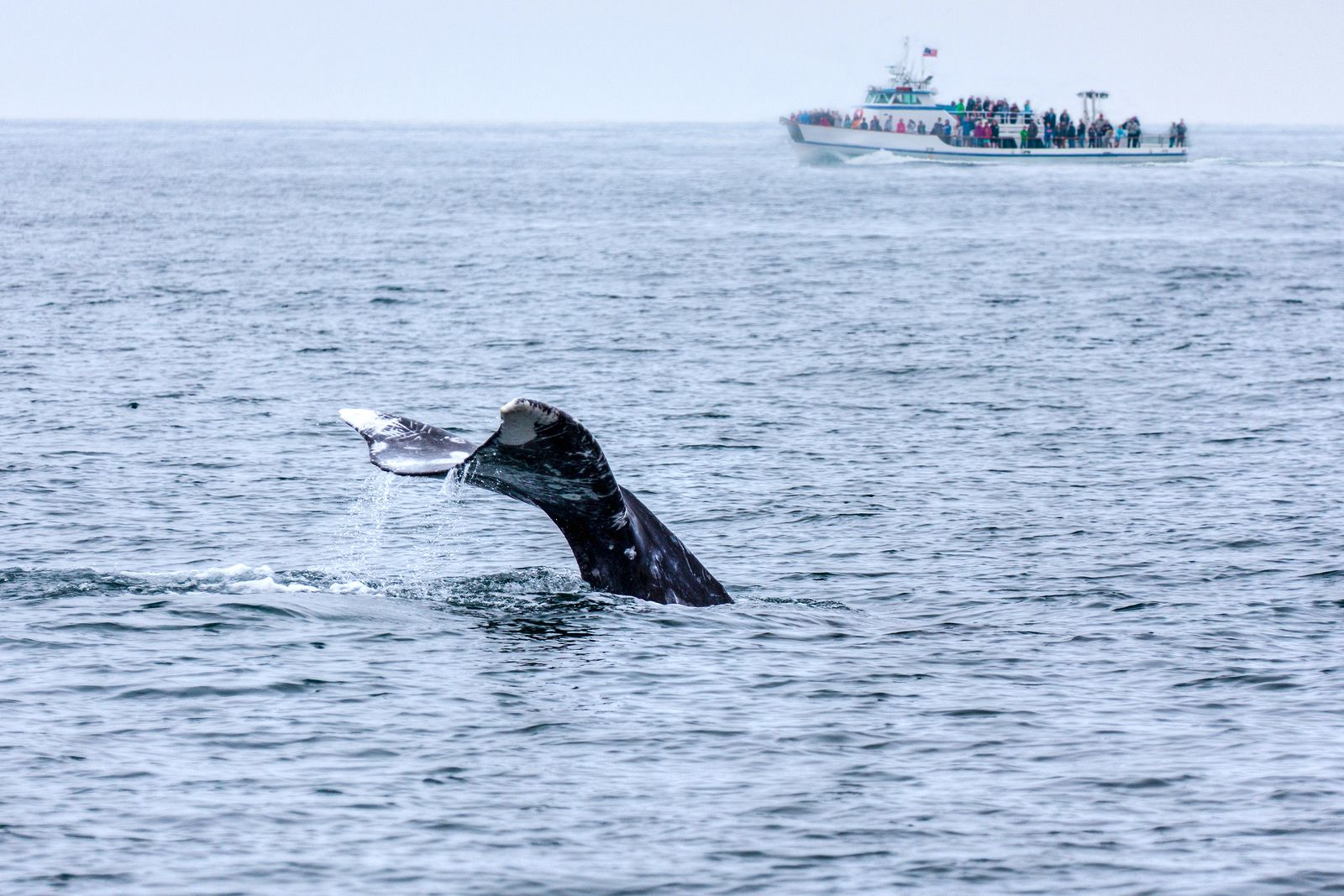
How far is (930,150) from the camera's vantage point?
115 meters

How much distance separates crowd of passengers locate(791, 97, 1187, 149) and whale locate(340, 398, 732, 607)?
103 m

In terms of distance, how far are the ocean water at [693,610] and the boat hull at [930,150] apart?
74.5 m

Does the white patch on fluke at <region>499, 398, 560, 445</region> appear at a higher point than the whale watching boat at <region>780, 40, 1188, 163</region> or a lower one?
lower

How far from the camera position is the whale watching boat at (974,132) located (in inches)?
4422

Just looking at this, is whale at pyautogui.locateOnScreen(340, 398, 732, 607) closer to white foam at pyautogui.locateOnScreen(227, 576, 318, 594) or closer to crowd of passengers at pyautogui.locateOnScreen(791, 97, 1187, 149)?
white foam at pyautogui.locateOnScreen(227, 576, 318, 594)

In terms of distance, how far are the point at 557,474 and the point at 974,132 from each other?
107 m

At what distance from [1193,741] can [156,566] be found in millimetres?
8849

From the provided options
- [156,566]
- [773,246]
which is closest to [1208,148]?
[773,246]

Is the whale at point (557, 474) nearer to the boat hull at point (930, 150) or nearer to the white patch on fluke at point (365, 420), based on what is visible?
the white patch on fluke at point (365, 420)

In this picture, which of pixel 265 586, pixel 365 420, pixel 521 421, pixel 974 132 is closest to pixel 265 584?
pixel 265 586

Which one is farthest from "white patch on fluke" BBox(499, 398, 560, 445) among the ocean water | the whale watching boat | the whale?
the whale watching boat

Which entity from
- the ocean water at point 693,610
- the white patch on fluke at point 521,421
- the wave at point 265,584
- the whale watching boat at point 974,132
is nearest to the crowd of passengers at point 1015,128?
the whale watching boat at point 974,132

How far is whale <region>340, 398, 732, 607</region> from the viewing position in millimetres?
9852

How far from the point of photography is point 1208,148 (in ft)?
556
